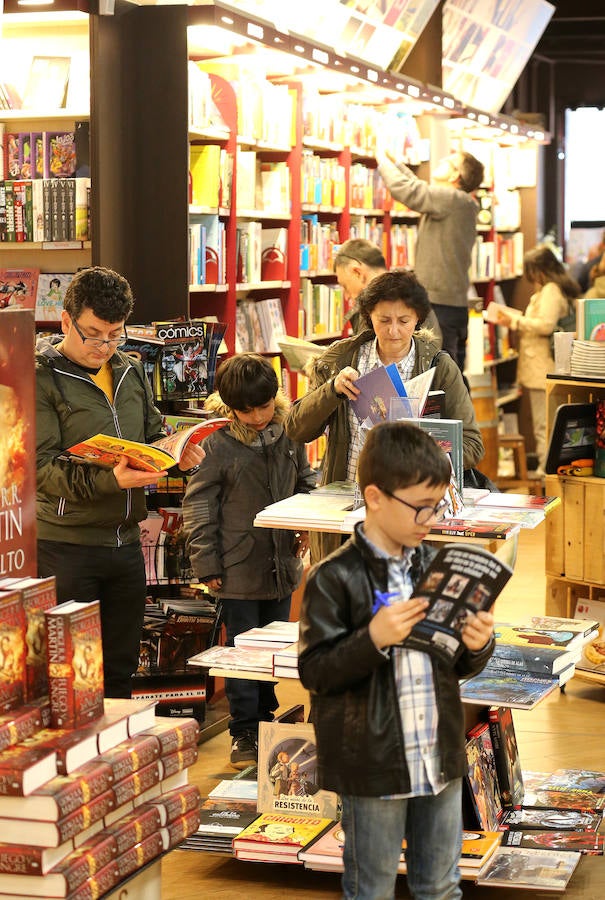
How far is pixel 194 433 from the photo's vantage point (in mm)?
4035

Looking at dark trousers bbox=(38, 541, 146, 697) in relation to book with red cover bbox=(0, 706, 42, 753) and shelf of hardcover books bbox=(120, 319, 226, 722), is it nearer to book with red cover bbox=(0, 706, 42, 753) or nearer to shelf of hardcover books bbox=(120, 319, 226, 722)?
shelf of hardcover books bbox=(120, 319, 226, 722)

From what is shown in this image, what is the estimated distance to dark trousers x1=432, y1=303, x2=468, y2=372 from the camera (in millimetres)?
8930

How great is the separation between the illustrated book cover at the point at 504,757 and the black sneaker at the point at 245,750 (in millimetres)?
962

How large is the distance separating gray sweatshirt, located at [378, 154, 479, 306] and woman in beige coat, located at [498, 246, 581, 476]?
1912 mm

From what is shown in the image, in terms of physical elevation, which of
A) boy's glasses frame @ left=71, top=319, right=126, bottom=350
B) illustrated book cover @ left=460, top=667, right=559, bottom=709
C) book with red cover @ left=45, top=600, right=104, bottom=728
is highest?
boy's glasses frame @ left=71, top=319, right=126, bottom=350

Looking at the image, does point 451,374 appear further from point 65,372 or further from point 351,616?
point 351,616

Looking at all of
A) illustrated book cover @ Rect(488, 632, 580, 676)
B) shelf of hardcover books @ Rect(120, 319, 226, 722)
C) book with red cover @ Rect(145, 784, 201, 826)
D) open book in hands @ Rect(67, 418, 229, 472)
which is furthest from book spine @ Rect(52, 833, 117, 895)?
shelf of hardcover books @ Rect(120, 319, 226, 722)

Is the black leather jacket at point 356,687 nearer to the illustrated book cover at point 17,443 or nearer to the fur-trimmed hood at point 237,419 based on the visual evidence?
the illustrated book cover at point 17,443

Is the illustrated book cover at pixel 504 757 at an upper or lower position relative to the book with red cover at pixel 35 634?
lower

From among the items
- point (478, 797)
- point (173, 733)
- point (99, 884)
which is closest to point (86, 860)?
point (99, 884)

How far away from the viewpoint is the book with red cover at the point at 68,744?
268cm

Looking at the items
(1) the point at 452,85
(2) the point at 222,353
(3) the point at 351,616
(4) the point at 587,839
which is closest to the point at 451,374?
(4) the point at 587,839

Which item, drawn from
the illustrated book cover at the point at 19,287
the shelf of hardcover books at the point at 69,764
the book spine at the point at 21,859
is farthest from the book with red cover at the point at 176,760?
the illustrated book cover at the point at 19,287

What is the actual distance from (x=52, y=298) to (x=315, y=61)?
2043mm
